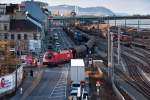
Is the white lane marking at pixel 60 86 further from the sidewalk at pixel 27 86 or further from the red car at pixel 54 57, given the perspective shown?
the red car at pixel 54 57

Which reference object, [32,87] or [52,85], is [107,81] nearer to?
[52,85]

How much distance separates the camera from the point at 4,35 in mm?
76062

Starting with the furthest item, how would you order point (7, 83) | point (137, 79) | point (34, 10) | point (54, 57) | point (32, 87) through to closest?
point (34, 10), point (54, 57), point (137, 79), point (32, 87), point (7, 83)

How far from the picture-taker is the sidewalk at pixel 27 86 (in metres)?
42.2

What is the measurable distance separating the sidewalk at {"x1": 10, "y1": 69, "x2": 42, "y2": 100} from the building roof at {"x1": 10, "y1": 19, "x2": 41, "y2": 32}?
1946 cm

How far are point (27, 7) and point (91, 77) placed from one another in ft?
155

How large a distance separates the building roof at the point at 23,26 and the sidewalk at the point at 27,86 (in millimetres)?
19460

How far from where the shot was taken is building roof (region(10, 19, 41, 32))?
249 feet

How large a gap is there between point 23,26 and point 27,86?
2947 centimetres

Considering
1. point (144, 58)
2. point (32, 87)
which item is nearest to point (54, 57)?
point (144, 58)

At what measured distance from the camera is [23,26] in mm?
76562

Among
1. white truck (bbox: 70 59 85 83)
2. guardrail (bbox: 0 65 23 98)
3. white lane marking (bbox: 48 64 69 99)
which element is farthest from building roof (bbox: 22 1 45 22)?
guardrail (bbox: 0 65 23 98)

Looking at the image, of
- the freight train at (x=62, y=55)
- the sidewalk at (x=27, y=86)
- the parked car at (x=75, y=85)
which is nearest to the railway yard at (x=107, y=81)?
the freight train at (x=62, y=55)

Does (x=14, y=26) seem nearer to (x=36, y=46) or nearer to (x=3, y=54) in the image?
(x=36, y=46)
